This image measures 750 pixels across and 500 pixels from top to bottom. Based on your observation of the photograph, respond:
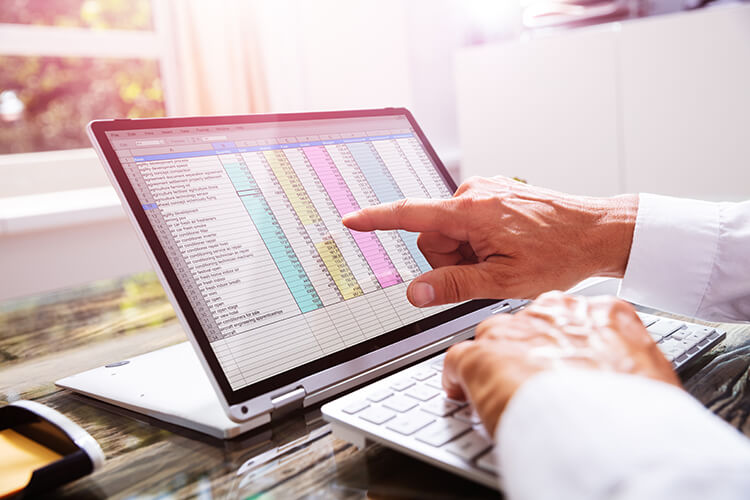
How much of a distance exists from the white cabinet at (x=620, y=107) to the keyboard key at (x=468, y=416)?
2073 mm

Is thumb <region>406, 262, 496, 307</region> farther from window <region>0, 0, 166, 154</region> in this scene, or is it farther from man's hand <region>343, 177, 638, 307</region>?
window <region>0, 0, 166, 154</region>

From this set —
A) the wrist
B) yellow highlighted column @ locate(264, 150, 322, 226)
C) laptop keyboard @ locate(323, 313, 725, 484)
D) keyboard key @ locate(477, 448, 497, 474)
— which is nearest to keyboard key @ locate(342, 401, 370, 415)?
laptop keyboard @ locate(323, 313, 725, 484)

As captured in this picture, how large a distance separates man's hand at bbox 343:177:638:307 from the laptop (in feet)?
0.15

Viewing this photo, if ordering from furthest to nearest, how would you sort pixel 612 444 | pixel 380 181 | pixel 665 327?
pixel 380 181
pixel 665 327
pixel 612 444

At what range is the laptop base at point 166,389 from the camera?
55 centimetres

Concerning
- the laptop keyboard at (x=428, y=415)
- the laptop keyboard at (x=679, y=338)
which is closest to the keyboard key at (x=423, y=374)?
the laptop keyboard at (x=428, y=415)

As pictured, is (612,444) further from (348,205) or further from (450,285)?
(348,205)

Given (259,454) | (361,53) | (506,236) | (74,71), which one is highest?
(74,71)

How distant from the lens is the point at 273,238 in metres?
0.65

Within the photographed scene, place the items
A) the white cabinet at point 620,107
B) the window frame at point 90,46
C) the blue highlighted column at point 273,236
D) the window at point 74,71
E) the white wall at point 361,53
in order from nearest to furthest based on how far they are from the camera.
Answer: the blue highlighted column at point 273,236 → the white cabinet at point 620,107 → the window frame at point 90,46 → the window at point 74,71 → the white wall at point 361,53

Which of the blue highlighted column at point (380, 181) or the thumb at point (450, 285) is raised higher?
the blue highlighted column at point (380, 181)

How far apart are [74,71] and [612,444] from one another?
376 cm

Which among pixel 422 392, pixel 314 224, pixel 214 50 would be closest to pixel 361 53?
pixel 214 50

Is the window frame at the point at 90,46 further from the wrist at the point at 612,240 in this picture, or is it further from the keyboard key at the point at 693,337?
the keyboard key at the point at 693,337
